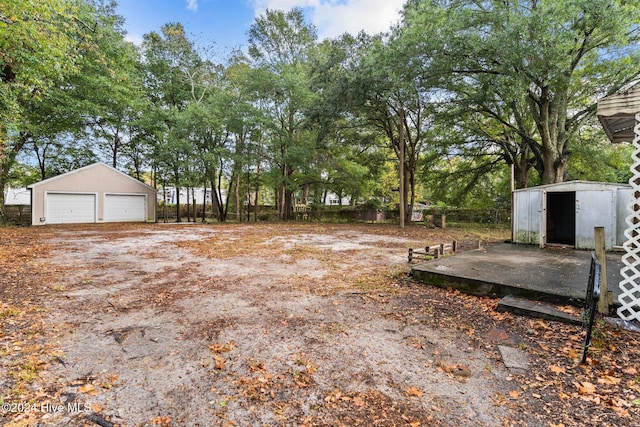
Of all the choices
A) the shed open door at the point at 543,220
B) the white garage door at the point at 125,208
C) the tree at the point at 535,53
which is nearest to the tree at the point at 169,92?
the white garage door at the point at 125,208

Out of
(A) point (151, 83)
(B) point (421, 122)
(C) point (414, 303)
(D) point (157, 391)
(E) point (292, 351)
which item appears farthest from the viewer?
(A) point (151, 83)

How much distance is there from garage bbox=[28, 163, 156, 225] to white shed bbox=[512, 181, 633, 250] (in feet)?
64.1

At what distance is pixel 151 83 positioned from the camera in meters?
20.5

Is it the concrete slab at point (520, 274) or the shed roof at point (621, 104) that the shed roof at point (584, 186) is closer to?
the concrete slab at point (520, 274)

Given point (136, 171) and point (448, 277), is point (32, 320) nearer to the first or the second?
point (448, 277)

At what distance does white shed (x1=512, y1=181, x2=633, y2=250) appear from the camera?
6.95 meters

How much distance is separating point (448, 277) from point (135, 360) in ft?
13.4

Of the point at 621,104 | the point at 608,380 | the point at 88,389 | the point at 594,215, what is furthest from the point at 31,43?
the point at 594,215

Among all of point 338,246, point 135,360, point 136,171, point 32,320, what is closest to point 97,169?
point 136,171

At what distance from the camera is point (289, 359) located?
2.48m

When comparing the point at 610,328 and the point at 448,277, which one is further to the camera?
the point at 448,277

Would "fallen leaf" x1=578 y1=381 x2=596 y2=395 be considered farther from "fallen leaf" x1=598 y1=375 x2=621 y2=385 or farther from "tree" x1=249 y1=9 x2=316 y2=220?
"tree" x1=249 y1=9 x2=316 y2=220

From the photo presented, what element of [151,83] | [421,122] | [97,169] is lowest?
[97,169]

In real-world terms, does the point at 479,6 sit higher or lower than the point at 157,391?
higher
